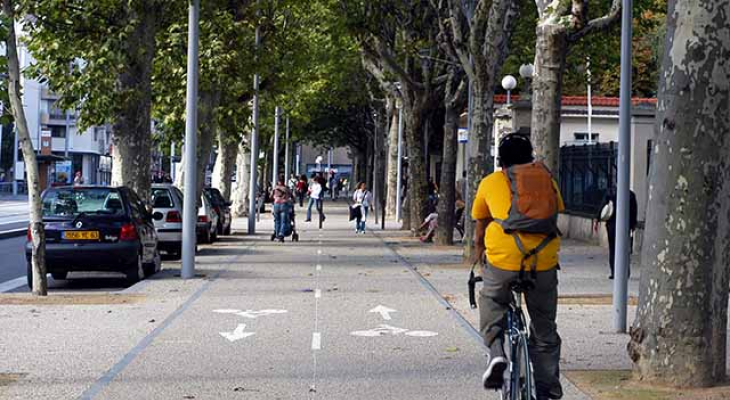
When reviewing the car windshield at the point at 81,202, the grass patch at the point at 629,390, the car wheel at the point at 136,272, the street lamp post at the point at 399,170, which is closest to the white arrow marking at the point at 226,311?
the car wheel at the point at 136,272

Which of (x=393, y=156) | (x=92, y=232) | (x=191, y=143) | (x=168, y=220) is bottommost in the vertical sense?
(x=168, y=220)

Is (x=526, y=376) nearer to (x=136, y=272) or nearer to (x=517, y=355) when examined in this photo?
(x=517, y=355)

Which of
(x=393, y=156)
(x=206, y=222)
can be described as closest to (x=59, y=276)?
(x=206, y=222)

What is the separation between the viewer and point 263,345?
1252 centimetres

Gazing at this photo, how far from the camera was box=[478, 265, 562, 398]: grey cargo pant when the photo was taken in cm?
791

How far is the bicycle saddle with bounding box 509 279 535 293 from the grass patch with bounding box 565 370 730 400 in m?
1.90

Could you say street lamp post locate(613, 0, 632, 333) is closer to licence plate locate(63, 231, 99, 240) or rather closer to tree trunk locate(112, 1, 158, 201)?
licence plate locate(63, 231, 99, 240)

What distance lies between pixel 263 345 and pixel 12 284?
971cm

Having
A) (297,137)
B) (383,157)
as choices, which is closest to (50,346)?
(383,157)

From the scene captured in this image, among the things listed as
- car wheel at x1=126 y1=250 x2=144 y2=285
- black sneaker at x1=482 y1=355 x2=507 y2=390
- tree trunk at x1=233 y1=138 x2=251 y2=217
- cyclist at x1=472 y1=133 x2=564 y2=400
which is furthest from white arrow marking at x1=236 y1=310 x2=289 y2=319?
tree trunk at x1=233 y1=138 x2=251 y2=217

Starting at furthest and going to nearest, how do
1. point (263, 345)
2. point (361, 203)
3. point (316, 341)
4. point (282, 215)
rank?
point (361, 203) → point (282, 215) → point (316, 341) → point (263, 345)

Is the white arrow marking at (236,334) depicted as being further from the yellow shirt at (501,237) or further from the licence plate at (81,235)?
the licence plate at (81,235)

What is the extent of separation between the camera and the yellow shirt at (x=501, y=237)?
307 inches

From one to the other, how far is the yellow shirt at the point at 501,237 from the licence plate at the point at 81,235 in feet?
40.0
